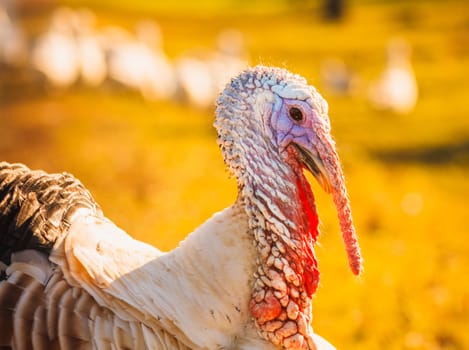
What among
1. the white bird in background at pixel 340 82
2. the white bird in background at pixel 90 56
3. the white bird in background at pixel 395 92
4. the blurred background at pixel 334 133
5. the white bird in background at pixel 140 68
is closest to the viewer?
the blurred background at pixel 334 133

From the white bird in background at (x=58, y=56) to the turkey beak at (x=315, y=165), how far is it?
31.3ft

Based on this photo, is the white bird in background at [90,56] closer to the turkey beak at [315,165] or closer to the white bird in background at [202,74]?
the white bird in background at [202,74]

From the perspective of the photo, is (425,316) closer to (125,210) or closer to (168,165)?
(125,210)

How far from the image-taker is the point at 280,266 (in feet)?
8.61

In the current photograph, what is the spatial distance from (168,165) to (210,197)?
3.62ft

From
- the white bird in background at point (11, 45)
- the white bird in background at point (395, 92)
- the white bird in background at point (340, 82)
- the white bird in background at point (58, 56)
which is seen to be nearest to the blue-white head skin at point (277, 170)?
the white bird in background at point (395, 92)

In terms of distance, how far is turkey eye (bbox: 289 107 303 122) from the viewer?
2.64 meters

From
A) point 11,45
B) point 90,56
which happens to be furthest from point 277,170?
point 11,45

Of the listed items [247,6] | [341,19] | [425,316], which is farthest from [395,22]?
[425,316]

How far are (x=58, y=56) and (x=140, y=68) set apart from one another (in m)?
1.14

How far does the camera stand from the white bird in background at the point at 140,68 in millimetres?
11820

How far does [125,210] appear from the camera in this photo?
7012 millimetres

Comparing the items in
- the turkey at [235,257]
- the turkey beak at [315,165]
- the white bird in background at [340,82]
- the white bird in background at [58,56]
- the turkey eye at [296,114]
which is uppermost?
the white bird in background at [340,82]

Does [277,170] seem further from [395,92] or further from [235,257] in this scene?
[395,92]
